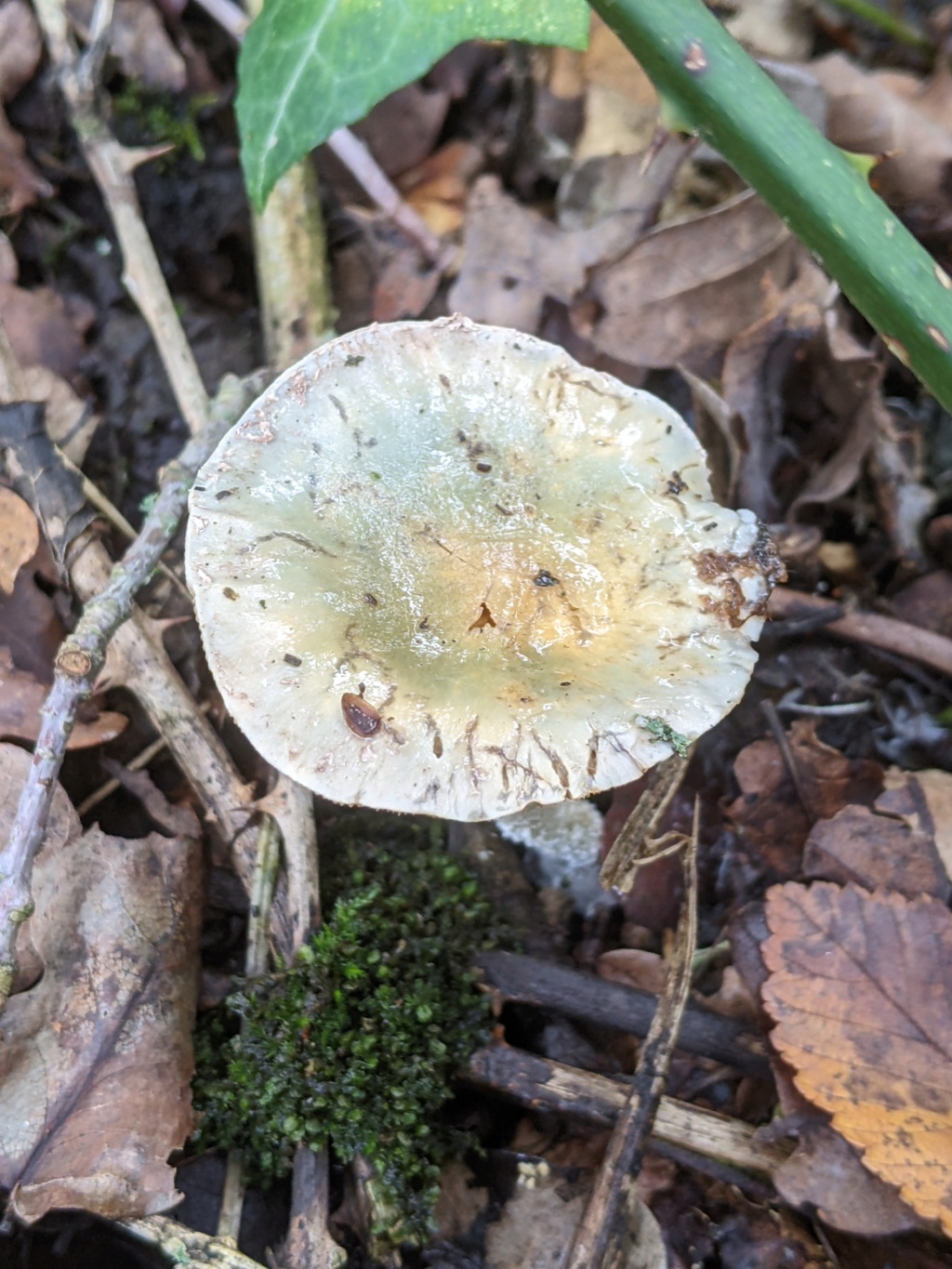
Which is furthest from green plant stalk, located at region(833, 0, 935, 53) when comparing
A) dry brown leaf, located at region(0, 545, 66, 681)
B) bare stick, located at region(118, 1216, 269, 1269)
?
bare stick, located at region(118, 1216, 269, 1269)

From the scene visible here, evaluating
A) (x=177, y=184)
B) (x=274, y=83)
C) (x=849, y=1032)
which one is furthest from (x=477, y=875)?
(x=177, y=184)

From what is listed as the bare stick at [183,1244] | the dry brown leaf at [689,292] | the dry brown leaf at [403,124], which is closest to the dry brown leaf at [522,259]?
the dry brown leaf at [689,292]

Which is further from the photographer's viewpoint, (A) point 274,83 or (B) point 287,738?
(A) point 274,83

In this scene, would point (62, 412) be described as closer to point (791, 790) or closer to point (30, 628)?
point (30, 628)

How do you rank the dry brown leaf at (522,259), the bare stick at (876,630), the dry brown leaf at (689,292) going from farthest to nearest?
the dry brown leaf at (522,259) → the dry brown leaf at (689,292) → the bare stick at (876,630)

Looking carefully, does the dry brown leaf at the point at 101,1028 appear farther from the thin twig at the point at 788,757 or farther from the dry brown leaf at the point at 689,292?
the dry brown leaf at the point at 689,292

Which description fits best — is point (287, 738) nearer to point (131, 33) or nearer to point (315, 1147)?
point (315, 1147)
